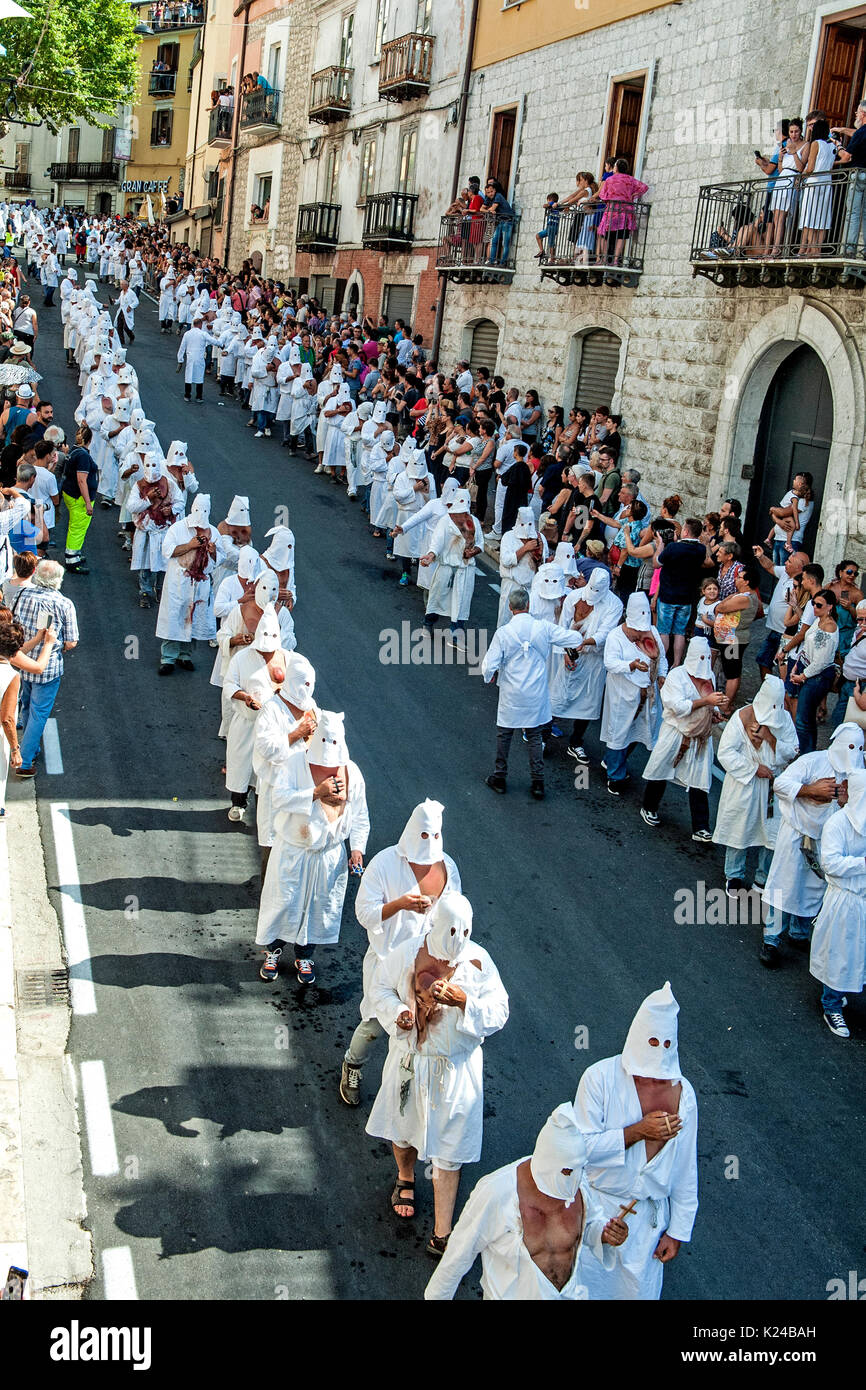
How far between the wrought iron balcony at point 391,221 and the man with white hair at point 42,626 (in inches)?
920

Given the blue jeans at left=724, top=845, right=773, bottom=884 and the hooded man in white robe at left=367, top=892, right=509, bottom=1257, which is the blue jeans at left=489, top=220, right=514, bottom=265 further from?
the hooded man in white robe at left=367, top=892, right=509, bottom=1257

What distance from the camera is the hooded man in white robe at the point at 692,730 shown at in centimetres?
1055

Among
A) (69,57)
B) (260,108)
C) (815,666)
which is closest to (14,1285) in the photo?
(815,666)

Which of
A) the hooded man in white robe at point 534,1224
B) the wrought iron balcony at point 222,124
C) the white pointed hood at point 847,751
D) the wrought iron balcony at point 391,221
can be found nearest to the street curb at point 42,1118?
the hooded man in white robe at point 534,1224

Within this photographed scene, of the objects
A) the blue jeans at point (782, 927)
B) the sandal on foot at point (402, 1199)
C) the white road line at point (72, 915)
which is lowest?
the sandal on foot at point (402, 1199)

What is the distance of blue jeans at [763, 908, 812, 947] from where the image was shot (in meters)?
9.01

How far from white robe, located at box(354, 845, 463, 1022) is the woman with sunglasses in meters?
5.15

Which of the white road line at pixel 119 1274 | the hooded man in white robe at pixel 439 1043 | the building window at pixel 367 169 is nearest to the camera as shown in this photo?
the white road line at pixel 119 1274

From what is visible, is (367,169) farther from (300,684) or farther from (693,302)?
(300,684)

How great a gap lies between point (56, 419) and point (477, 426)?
816 centimetres

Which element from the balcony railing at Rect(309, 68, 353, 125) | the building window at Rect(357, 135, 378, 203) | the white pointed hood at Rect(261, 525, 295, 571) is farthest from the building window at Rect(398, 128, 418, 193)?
the white pointed hood at Rect(261, 525, 295, 571)

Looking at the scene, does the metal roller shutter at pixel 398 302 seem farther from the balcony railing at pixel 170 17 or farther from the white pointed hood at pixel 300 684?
the balcony railing at pixel 170 17
